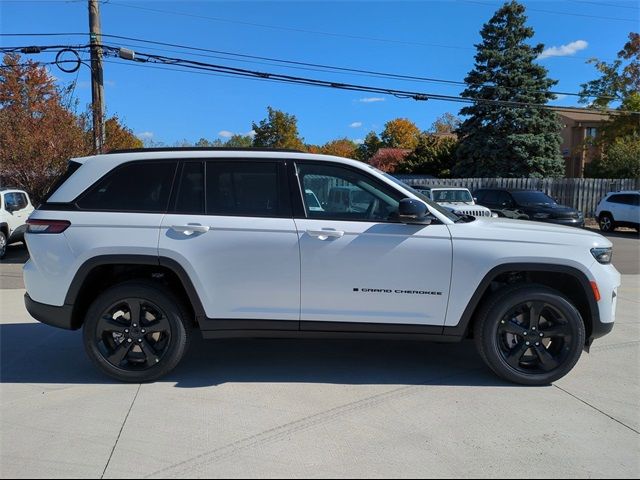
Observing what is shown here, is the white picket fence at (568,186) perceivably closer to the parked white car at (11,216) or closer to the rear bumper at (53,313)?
the parked white car at (11,216)

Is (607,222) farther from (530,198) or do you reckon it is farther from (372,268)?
(372,268)

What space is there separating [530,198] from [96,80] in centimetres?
1474

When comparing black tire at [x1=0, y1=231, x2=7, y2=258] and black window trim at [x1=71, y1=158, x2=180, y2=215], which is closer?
black window trim at [x1=71, y1=158, x2=180, y2=215]

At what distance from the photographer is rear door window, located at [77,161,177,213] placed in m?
4.29

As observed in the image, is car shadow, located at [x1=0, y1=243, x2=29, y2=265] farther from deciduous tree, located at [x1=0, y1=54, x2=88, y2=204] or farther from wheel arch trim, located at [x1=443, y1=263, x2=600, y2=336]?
wheel arch trim, located at [x1=443, y1=263, x2=600, y2=336]

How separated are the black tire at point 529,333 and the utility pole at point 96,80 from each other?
1260 cm

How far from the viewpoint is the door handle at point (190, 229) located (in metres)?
4.16

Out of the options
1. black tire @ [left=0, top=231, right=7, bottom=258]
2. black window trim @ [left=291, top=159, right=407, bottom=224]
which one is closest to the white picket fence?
black tire @ [left=0, top=231, right=7, bottom=258]

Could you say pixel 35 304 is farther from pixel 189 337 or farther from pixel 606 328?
pixel 606 328

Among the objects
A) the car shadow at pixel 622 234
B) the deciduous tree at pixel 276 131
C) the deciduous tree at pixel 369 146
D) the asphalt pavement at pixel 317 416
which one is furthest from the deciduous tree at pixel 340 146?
the asphalt pavement at pixel 317 416

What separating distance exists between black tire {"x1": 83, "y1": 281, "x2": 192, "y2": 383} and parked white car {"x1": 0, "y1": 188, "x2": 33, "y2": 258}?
9.09 m

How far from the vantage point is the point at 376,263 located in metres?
4.10

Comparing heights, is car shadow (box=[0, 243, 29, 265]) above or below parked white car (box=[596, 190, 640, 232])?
below

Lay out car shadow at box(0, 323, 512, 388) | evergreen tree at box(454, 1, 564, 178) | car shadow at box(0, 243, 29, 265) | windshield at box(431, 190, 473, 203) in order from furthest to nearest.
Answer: evergreen tree at box(454, 1, 564, 178), windshield at box(431, 190, 473, 203), car shadow at box(0, 243, 29, 265), car shadow at box(0, 323, 512, 388)
